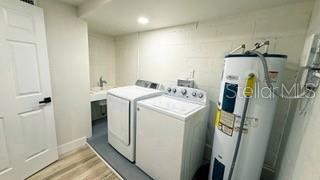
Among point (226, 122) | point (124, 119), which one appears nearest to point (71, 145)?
point (124, 119)

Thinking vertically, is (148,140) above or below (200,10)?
below

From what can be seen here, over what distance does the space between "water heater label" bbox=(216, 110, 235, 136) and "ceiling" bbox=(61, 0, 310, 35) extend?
113cm

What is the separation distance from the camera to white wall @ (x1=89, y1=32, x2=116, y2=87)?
3080mm

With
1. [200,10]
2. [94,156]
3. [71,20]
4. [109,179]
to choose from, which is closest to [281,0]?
[200,10]

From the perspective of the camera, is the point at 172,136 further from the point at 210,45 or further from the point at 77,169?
the point at 77,169

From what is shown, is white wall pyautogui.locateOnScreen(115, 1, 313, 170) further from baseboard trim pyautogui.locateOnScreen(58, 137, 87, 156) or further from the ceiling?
baseboard trim pyautogui.locateOnScreen(58, 137, 87, 156)

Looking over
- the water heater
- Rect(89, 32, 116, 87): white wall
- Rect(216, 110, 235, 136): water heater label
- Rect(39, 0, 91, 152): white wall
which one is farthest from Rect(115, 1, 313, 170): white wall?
Rect(39, 0, 91, 152): white wall

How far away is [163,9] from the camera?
1.67 meters

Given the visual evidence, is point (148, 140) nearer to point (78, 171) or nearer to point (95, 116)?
point (78, 171)

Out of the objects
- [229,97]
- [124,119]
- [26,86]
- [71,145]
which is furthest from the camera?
[71,145]

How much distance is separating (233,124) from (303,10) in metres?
1.30

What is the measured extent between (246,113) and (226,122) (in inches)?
7.7

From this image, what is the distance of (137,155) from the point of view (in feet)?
6.44

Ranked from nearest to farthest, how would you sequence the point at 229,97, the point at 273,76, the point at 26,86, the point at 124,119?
the point at 273,76 → the point at 229,97 → the point at 26,86 → the point at 124,119
